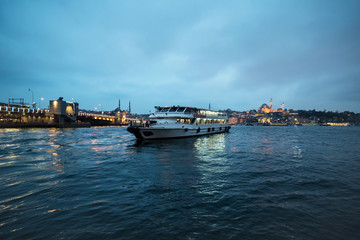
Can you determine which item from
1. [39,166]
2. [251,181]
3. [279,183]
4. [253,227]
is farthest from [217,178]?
[39,166]

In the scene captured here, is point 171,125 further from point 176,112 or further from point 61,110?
point 61,110

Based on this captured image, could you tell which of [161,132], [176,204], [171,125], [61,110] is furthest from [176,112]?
[61,110]

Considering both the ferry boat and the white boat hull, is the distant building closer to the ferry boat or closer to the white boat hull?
the ferry boat

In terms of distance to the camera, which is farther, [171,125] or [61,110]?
[61,110]

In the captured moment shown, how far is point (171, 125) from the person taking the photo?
31.2 m

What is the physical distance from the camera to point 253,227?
Answer: 18.0 feet

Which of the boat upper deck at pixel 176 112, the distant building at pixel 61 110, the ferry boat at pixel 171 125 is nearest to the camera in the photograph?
the ferry boat at pixel 171 125

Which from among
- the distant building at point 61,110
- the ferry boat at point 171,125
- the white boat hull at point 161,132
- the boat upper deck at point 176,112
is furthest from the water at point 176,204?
the distant building at point 61,110

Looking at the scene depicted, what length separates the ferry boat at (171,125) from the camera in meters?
28.4

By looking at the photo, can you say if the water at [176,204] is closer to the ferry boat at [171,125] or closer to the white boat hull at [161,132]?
the white boat hull at [161,132]

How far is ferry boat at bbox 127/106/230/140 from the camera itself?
28.4m

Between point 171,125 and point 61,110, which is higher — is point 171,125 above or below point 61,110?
below

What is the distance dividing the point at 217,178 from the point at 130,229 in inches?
258

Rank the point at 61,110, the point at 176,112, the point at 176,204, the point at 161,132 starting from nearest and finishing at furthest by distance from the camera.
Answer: the point at 176,204 < the point at 161,132 < the point at 176,112 < the point at 61,110
